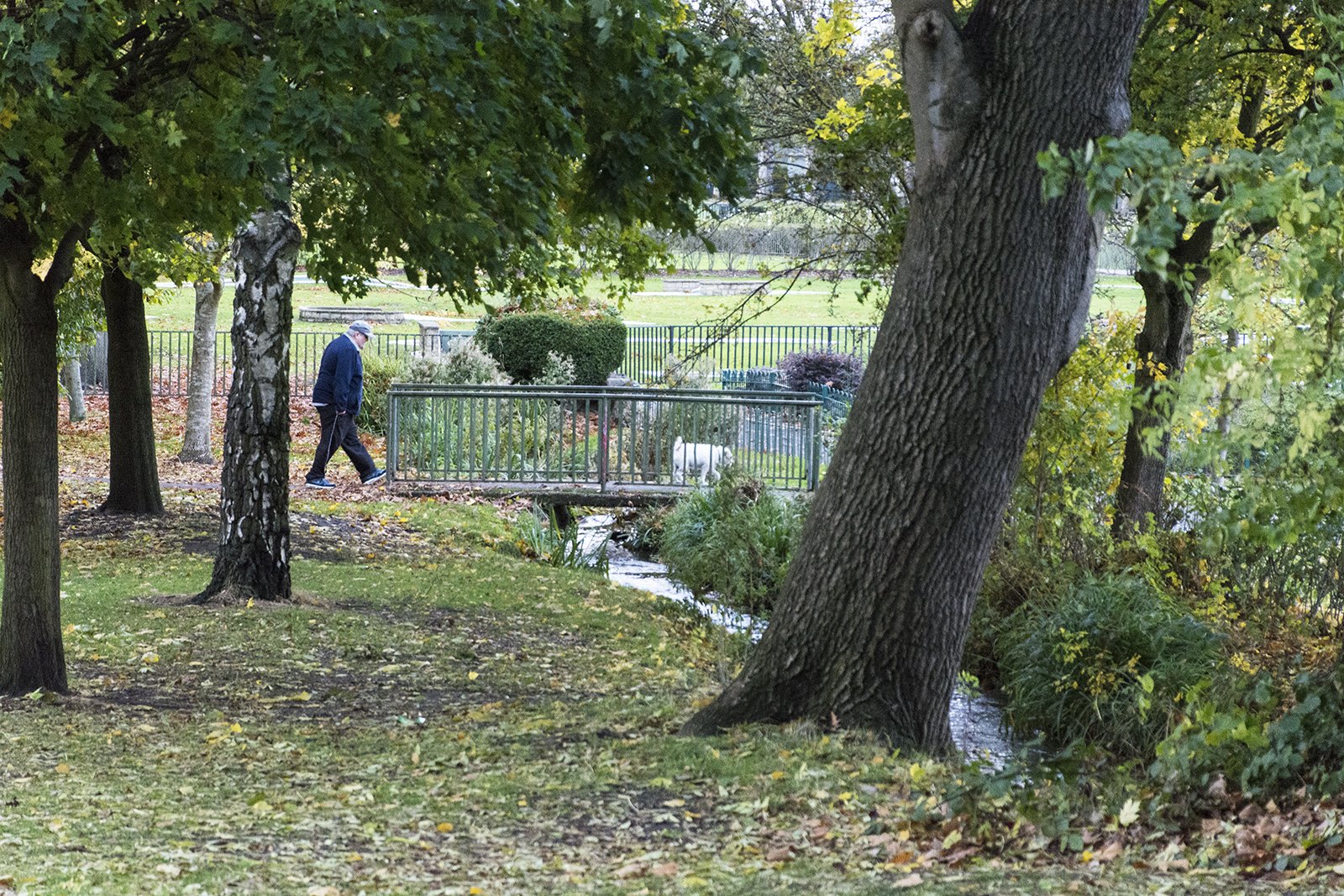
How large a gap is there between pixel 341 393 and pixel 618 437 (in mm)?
3067

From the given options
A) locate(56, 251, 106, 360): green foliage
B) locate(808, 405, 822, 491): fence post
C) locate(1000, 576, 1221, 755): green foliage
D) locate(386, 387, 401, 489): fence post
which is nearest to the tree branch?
locate(1000, 576, 1221, 755): green foliage

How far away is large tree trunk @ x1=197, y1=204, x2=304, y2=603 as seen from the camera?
8375mm

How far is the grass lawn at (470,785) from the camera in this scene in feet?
13.1

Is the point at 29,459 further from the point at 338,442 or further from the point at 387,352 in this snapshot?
the point at 387,352

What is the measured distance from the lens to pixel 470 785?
514cm

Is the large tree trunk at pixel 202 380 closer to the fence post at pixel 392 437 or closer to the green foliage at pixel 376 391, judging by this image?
the green foliage at pixel 376 391

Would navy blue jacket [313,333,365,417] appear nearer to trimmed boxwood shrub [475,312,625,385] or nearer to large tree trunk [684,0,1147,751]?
A: trimmed boxwood shrub [475,312,625,385]

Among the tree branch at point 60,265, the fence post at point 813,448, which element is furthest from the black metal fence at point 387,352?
the tree branch at point 60,265

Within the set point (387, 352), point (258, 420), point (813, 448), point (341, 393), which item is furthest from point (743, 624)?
point (387, 352)

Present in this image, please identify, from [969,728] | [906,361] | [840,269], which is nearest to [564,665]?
[969,728]

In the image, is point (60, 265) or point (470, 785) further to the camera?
point (60, 265)

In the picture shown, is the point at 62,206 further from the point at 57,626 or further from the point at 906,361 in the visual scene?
the point at 906,361

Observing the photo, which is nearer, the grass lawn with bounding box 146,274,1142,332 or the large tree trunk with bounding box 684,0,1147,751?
the large tree trunk with bounding box 684,0,1147,751

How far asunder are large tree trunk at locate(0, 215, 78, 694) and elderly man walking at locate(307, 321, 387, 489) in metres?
7.40
